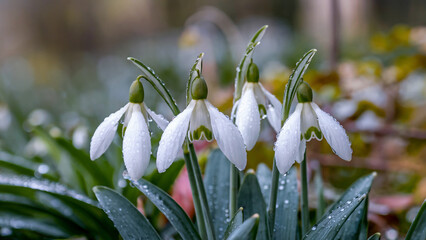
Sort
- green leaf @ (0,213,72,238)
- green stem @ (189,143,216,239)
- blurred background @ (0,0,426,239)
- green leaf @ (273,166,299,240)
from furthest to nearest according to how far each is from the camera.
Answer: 1. blurred background @ (0,0,426,239)
2. green leaf @ (0,213,72,238)
3. green leaf @ (273,166,299,240)
4. green stem @ (189,143,216,239)

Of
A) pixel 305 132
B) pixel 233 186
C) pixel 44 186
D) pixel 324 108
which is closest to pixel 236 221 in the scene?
pixel 233 186

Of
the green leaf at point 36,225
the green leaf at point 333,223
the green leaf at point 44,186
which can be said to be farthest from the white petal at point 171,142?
the green leaf at point 36,225

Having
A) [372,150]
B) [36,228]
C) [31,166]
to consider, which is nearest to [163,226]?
[36,228]

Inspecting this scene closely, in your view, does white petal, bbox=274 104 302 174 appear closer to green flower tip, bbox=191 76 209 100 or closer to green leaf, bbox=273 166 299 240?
green flower tip, bbox=191 76 209 100

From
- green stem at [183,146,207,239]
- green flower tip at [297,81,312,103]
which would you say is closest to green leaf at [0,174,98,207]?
green stem at [183,146,207,239]

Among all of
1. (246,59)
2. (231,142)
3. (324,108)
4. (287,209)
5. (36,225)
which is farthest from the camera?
(324,108)

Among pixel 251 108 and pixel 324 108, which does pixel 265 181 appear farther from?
pixel 324 108
